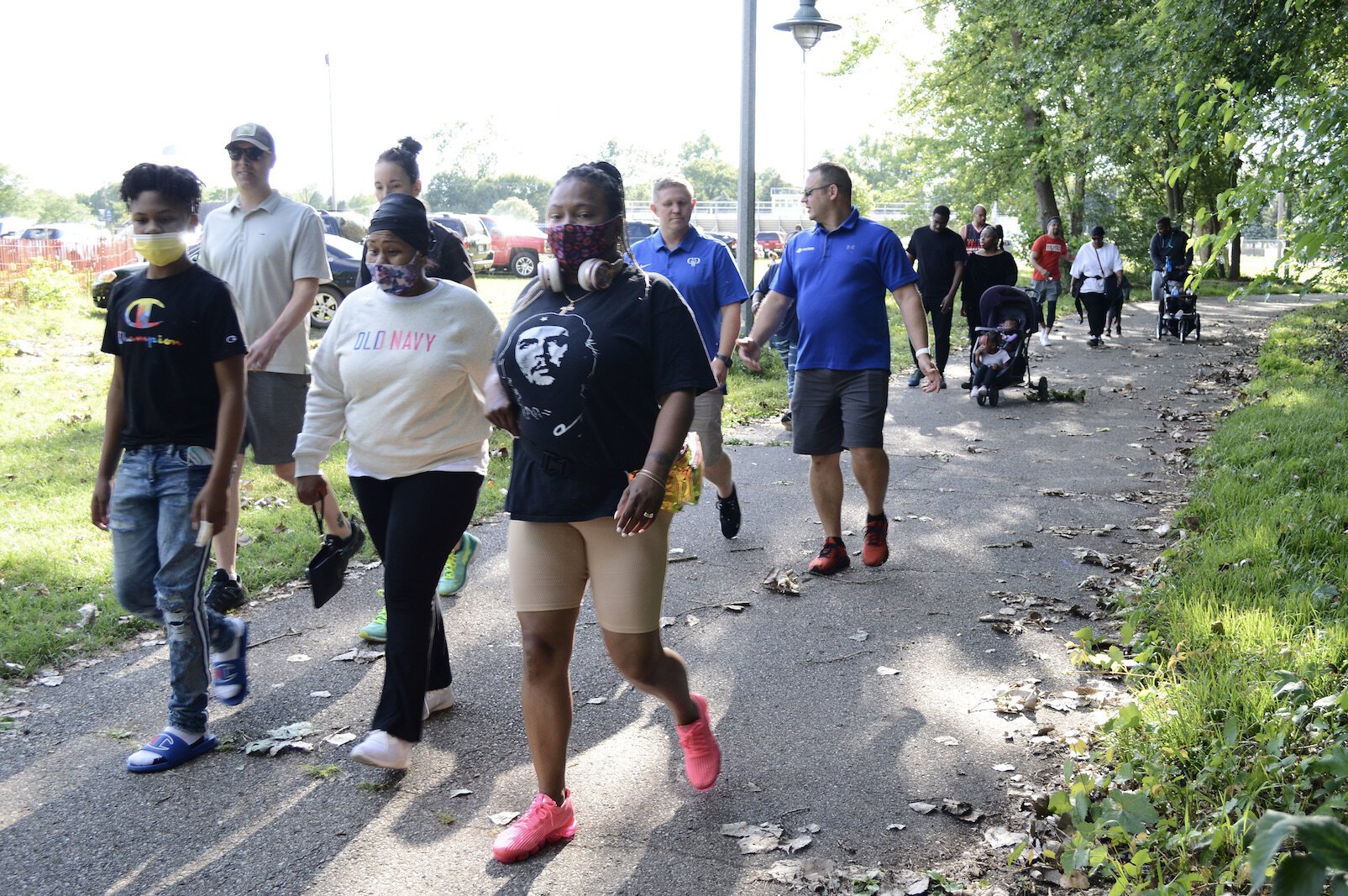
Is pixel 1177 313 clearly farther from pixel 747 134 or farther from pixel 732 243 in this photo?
pixel 732 243

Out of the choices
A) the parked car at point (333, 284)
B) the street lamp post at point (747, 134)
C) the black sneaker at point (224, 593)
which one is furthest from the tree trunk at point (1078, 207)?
the black sneaker at point (224, 593)

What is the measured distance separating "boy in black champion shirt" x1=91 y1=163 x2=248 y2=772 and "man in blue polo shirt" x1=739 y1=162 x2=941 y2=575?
9.59 ft

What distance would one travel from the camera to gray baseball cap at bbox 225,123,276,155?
18.6ft

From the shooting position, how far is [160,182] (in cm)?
421

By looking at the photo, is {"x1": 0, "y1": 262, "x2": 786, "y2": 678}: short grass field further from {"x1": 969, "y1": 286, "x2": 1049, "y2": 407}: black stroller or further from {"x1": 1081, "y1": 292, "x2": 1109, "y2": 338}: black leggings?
{"x1": 1081, "y1": 292, "x2": 1109, "y2": 338}: black leggings

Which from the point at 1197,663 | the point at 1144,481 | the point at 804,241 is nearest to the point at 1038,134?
the point at 1144,481

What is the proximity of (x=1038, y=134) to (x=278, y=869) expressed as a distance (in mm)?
30053

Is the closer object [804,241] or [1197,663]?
[1197,663]

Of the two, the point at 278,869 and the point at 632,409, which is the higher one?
the point at 632,409

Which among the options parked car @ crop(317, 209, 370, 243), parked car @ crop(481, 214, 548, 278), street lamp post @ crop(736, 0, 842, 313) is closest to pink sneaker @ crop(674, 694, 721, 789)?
street lamp post @ crop(736, 0, 842, 313)

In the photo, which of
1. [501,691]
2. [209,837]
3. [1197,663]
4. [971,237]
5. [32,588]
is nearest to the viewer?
[209,837]

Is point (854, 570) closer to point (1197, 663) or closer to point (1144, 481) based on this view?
point (1197, 663)

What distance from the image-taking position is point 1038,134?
30.2m

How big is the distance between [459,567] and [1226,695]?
140 inches
